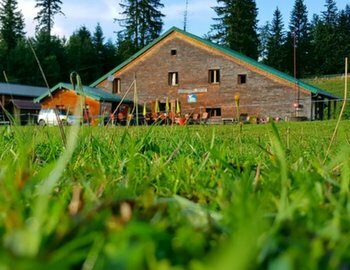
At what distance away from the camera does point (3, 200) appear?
0.61 meters

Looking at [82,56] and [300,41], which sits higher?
[300,41]

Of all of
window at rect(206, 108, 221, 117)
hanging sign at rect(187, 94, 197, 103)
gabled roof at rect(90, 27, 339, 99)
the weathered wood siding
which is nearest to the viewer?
gabled roof at rect(90, 27, 339, 99)

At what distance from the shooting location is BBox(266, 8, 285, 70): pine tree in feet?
248

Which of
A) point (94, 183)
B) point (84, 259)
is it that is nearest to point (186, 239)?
point (84, 259)

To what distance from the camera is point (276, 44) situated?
77.8 m

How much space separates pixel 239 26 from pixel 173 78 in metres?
32.0

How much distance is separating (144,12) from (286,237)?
63.5 meters

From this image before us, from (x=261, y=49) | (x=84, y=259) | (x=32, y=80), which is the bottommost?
(x=84, y=259)

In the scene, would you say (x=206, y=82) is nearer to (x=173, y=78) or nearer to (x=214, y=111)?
(x=214, y=111)

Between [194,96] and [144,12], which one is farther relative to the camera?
[144,12]

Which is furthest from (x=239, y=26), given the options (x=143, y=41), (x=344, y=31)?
(x=344, y=31)

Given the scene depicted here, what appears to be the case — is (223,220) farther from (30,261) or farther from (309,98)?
(309,98)

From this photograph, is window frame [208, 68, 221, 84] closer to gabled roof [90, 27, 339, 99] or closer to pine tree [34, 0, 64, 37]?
gabled roof [90, 27, 339, 99]

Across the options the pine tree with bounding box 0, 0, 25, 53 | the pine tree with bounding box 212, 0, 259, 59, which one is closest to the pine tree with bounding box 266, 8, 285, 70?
the pine tree with bounding box 212, 0, 259, 59
